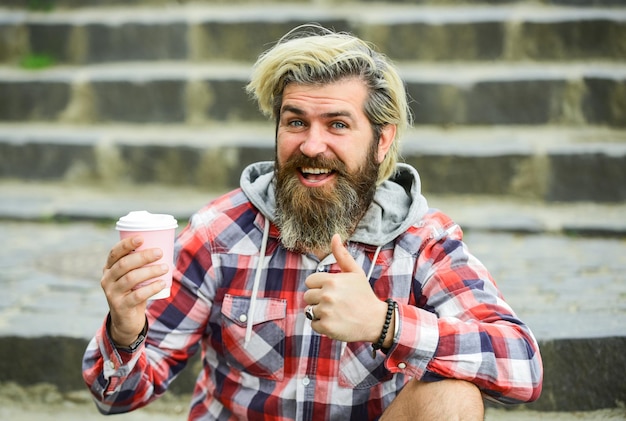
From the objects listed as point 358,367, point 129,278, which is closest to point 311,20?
point 358,367

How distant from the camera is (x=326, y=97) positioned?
248 cm

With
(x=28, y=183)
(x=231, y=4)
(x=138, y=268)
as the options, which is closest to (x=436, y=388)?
(x=138, y=268)

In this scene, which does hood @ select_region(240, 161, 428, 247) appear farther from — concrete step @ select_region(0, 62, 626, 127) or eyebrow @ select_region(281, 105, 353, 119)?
concrete step @ select_region(0, 62, 626, 127)

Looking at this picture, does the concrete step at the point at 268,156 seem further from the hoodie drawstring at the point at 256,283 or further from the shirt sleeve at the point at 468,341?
the shirt sleeve at the point at 468,341

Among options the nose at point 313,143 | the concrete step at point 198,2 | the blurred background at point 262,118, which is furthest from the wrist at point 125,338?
the concrete step at point 198,2

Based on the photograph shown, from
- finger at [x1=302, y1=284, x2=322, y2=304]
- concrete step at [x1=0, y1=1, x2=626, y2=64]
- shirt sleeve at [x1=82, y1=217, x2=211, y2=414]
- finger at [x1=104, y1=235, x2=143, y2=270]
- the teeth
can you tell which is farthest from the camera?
concrete step at [x1=0, y1=1, x2=626, y2=64]

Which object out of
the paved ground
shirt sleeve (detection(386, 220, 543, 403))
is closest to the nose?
shirt sleeve (detection(386, 220, 543, 403))

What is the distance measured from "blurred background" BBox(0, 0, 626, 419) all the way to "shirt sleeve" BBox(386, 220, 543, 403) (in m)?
1.70

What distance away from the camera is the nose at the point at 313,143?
2439 mm

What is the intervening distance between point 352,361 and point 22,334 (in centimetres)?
169

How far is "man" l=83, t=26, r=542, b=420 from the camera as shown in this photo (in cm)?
234

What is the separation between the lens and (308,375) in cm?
243

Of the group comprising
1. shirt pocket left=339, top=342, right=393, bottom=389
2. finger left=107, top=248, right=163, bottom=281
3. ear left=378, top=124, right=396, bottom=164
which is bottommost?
shirt pocket left=339, top=342, right=393, bottom=389

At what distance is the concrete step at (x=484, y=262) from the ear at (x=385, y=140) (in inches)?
43.5
